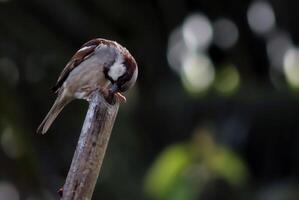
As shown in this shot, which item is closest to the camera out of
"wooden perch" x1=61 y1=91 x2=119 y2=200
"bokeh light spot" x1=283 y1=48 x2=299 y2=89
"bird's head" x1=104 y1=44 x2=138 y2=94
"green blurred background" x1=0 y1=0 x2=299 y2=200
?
"wooden perch" x1=61 y1=91 x2=119 y2=200

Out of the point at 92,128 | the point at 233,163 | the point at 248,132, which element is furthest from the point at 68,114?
the point at 92,128

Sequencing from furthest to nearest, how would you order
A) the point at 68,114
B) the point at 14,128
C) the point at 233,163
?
the point at 68,114 → the point at 14,128 → the point at 233,163

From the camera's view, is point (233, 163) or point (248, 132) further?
point (248, 132)

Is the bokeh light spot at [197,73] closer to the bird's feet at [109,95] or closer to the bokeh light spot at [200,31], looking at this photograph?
the bokeh light spot at [200,31]

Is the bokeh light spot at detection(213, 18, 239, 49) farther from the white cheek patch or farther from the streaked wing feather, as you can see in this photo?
the white cheek patch

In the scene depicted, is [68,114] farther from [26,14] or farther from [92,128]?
[92,128]

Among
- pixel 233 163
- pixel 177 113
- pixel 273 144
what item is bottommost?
pixel 273 144

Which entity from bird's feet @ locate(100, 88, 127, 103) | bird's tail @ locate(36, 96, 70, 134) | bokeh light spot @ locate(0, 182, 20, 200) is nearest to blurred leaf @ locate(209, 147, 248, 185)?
bokeh light spot @ locate(0, 182, 20, 200)

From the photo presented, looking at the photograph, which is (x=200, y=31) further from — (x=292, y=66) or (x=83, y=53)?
(x=83, y=53)
